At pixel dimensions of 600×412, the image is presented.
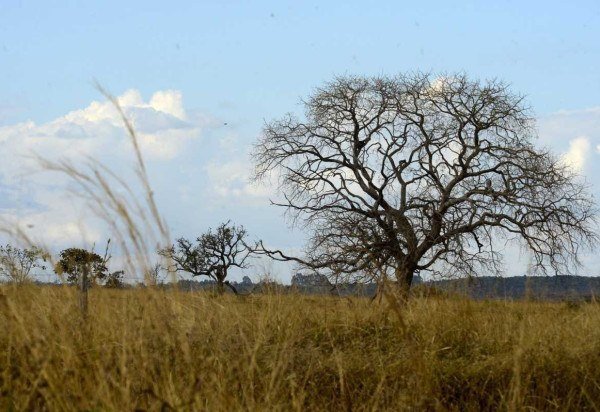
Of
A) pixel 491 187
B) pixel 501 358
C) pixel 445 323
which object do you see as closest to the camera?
pixel 501 358

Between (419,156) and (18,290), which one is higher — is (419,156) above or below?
above

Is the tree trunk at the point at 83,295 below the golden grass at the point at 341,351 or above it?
above

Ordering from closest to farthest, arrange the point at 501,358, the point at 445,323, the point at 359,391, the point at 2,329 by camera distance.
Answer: the point at 359,391, the point at 501,358, the point at 2,329, the point at 445,323

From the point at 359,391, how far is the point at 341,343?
132 cm

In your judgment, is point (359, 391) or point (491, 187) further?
point (491, 187)

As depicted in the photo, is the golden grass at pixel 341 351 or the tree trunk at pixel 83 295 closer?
the golden grass at pixel 341 351

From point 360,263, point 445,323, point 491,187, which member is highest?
point 491,187

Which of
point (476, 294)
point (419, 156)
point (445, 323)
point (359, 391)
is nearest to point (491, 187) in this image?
point (419, 156)

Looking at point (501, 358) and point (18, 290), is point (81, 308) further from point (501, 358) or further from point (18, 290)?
point (501, 358)

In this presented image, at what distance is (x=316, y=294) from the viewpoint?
9406 millimetres

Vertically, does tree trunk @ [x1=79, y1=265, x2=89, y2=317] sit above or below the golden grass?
above

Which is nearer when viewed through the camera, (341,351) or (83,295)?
(341,351)

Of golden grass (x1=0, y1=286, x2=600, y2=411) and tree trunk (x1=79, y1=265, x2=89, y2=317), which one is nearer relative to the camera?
golden grass (x1=0, y1=286, x2=600, y2=411)

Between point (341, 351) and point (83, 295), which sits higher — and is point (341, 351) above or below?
below
